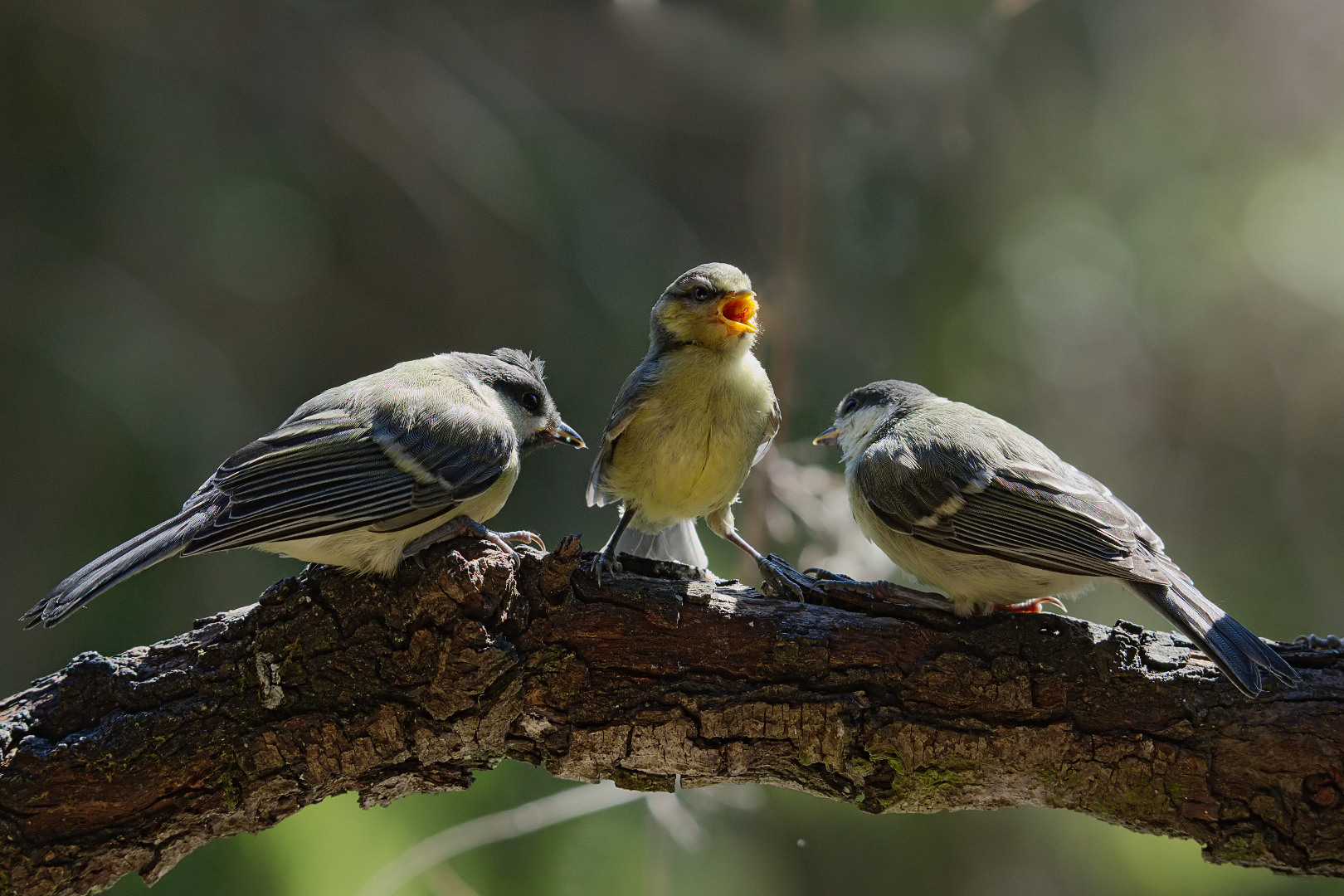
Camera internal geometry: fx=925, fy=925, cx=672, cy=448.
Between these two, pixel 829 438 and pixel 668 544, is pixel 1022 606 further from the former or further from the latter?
pixel 668 544

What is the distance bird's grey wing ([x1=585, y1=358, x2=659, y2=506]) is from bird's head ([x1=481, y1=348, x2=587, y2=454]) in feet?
0.45

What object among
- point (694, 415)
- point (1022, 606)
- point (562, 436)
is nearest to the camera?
point (1022, 606)

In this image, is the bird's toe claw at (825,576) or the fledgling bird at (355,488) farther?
the bird's toe claw at (825,576)

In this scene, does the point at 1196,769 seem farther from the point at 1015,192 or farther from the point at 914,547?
the point at 1015,192

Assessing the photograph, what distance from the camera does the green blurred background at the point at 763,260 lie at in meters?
3.94

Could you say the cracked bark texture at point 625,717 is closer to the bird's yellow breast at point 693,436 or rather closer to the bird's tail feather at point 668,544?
the bird's yellow breast at point 693,436

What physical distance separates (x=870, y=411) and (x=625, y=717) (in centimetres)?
126

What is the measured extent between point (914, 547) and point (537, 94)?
3.76 metres

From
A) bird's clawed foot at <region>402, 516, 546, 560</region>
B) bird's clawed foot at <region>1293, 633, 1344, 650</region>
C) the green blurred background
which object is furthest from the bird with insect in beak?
bird's clawed foot at <region>1293, 633, 1344, 650</region>

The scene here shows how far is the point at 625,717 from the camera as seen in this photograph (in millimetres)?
2043

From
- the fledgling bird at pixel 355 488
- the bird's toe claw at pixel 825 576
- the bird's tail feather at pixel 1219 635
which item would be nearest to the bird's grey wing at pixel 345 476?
the fledgling bird at pixel 355 488

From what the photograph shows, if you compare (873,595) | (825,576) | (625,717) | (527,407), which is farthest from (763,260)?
(625,717)

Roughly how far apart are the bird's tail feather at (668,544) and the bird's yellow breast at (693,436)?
246mm

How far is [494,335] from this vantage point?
4.91 m
